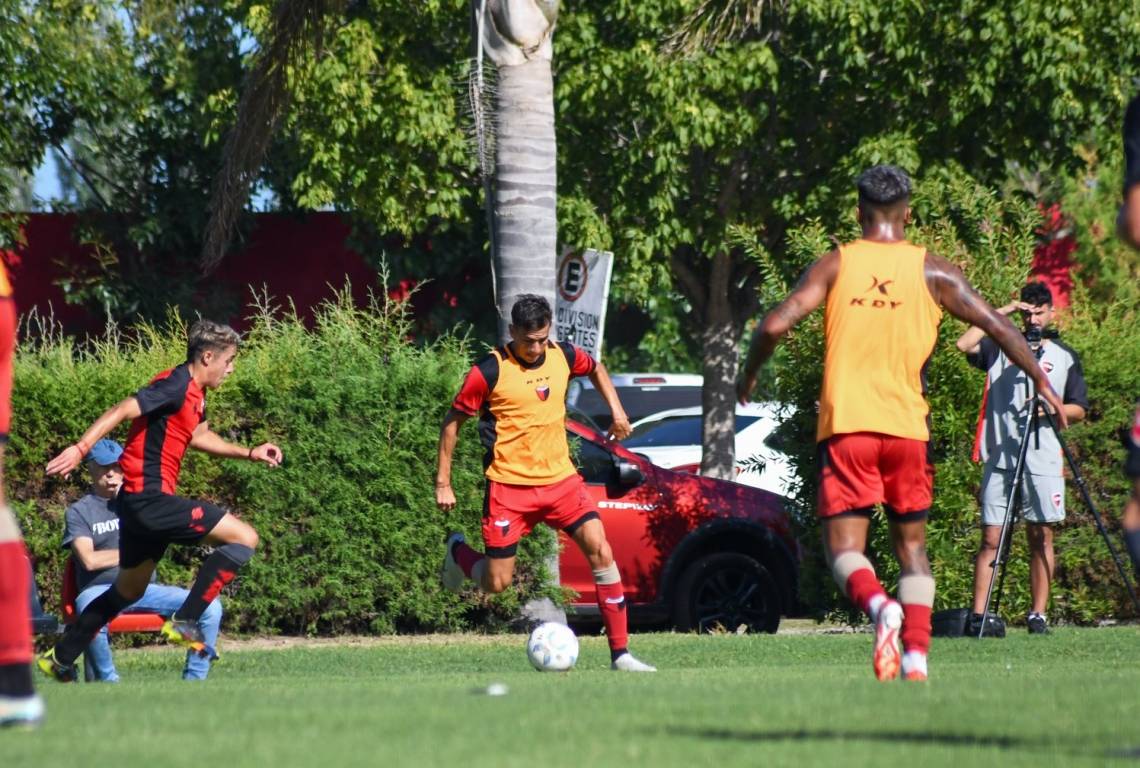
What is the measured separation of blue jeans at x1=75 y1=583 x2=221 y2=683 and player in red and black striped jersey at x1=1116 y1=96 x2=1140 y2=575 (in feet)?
19.8

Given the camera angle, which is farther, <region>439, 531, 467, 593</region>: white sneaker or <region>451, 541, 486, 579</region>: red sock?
<region>439, 531, 467, 593</region>: white sneaker

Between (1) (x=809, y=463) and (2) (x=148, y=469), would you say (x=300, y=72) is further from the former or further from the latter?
(2) (x=148, y=469)

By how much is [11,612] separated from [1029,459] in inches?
347

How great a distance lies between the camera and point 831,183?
66.1 ft

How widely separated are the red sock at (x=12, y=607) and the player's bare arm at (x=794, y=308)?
3373 millimetres

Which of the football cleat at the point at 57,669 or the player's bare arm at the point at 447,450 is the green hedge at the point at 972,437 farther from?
the football cleat at the point at 57,669

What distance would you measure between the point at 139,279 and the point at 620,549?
1663 cm

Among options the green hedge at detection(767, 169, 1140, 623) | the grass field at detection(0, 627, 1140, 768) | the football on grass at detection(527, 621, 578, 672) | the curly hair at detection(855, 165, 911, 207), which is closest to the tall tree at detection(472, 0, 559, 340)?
the green hedge at detection(767, 169, 1140, 623)

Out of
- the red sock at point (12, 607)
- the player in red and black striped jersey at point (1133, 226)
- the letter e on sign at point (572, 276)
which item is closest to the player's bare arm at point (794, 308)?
the player in red and black striped jersey at point (1133, 226)

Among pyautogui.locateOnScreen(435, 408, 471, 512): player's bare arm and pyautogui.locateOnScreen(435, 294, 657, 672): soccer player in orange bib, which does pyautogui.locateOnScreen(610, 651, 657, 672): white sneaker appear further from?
pyautogui.locateOnScreen(435, 408, 471, 512): player's bare arm

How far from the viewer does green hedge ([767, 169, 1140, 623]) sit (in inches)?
552

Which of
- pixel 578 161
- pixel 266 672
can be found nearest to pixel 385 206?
pixel 578 161

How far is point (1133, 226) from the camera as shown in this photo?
5504mm

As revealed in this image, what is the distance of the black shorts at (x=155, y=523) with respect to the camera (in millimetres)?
9930
